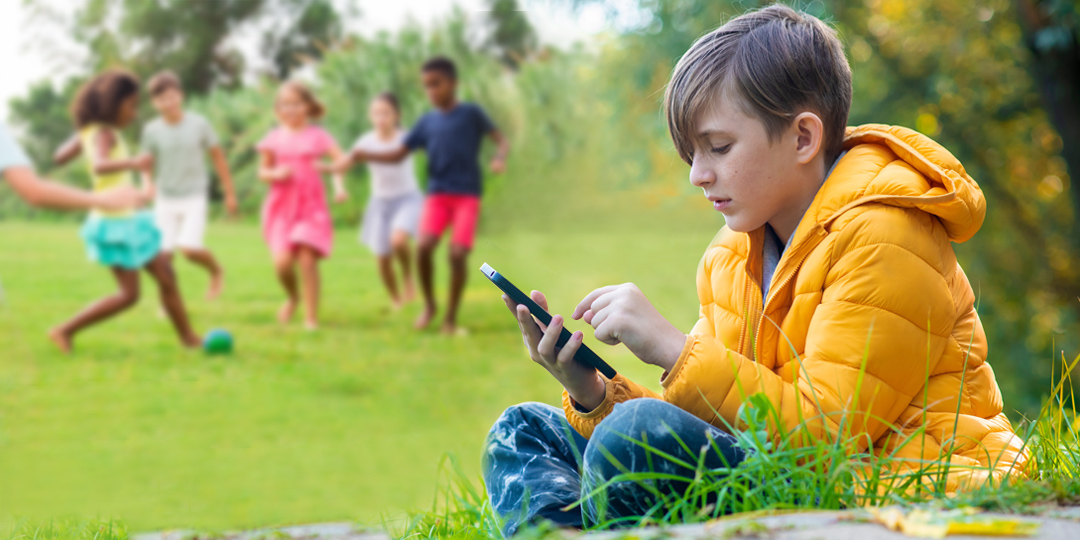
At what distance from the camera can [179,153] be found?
5.09 metres

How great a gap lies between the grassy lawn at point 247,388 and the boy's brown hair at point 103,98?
0.72 m

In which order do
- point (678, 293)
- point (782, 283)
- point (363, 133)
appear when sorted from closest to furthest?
1. point (782, 283)
2. point (363, 133)
3. point (678, 293)

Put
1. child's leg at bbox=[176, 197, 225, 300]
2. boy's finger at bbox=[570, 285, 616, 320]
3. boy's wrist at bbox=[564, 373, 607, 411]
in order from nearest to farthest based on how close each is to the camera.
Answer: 1. boy's finger at bbox=[570, 285, 616, 320]
2. boy's wrist at bbox=[564, 373, 607, 411]
3. child's leg at bbox=[176, 197, 225, 300]

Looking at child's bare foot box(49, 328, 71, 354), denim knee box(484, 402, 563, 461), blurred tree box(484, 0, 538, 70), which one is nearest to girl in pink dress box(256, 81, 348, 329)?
child's bare foot box(49, 328, 71, 354)

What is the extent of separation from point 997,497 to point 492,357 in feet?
16.4

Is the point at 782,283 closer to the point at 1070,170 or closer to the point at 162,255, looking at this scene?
the point at 1070,170

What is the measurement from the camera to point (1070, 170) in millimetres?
3977

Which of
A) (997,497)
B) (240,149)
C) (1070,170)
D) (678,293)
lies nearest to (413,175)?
(240,149)

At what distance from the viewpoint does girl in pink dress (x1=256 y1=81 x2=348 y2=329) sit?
5363mm

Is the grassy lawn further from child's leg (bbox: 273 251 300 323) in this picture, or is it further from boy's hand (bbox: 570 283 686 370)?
boy's hand (bbox: 570 283 686 370)

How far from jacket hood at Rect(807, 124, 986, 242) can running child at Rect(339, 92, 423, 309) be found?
179 inches

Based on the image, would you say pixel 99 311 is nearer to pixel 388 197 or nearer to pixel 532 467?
pixel 388 197

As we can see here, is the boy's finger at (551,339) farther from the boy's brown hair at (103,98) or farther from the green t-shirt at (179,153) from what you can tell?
the boy's brown hair at (103,98)

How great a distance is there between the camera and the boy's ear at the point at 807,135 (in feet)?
3.93
